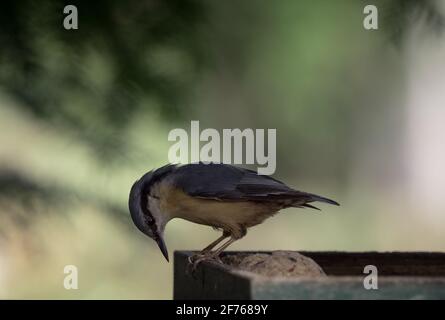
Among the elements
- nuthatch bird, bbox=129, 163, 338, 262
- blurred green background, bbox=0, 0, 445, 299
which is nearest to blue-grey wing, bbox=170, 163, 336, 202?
nuthatch bird, bbox=129, 163, 338, 262

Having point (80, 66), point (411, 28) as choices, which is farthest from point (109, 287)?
point (411, 28)

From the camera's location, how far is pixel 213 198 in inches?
110

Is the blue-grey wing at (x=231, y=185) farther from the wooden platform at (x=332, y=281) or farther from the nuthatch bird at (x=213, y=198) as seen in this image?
the wooden platform at (x=332, y=281)

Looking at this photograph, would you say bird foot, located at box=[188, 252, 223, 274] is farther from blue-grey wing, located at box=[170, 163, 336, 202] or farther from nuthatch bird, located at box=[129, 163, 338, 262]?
blue-grey wing, located at box=[170, 163, 336, 202]

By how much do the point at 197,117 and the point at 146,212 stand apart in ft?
1.79

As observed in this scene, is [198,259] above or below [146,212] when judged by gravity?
below

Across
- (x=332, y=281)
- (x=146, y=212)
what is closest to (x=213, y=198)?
(x=146, y=212)

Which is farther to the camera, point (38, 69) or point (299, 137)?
point (299, 137)

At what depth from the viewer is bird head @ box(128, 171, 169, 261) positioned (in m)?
2.62

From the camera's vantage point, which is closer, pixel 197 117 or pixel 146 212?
pixel 197 117

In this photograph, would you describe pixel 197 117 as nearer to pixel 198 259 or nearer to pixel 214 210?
pixel 198 259

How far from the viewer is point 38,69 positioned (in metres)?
2.17
